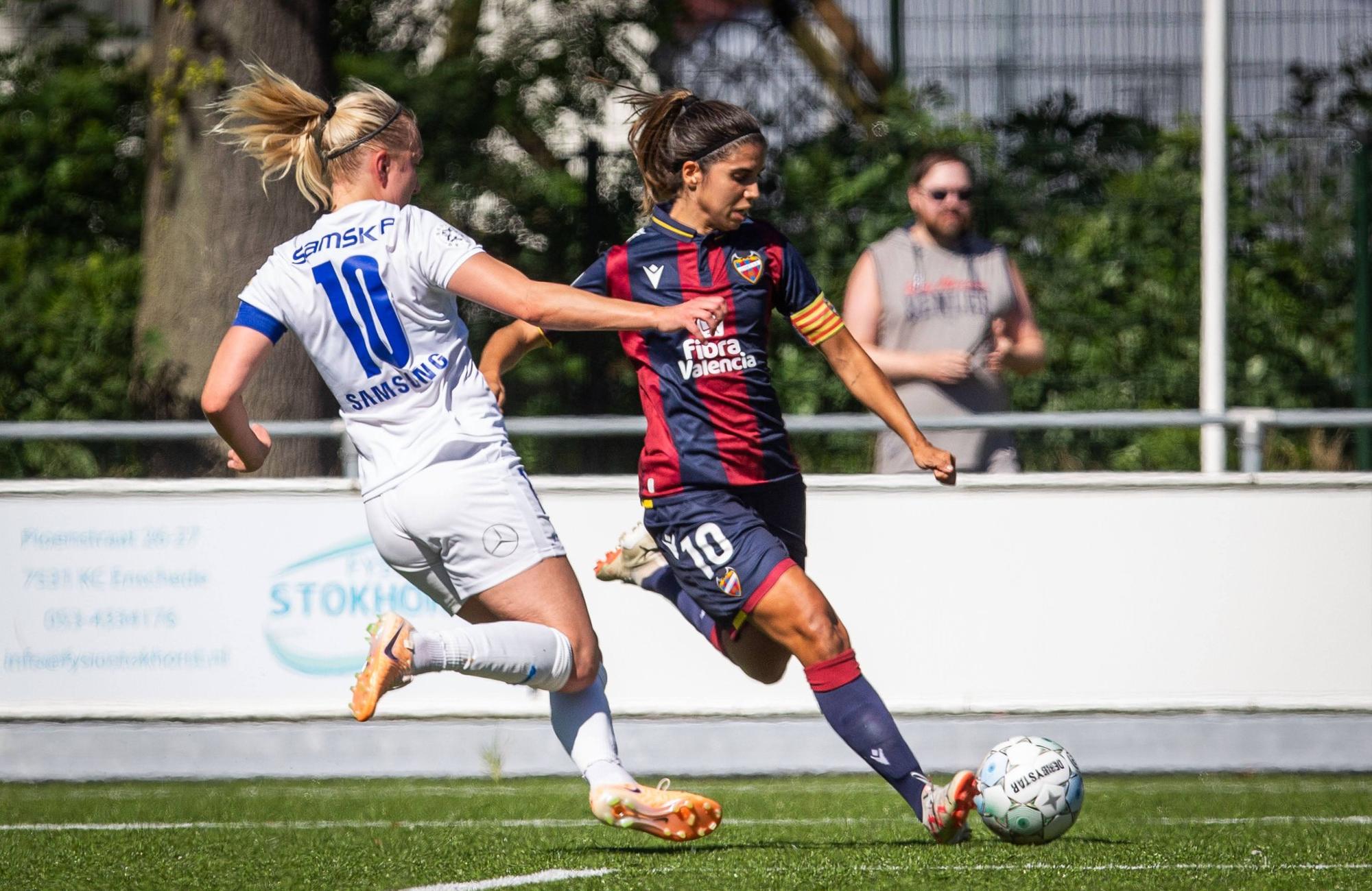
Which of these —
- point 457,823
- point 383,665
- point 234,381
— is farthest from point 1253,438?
point 234,381

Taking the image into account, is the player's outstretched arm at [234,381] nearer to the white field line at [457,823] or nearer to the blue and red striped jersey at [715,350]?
the blue and red striped jersey at [715,350]

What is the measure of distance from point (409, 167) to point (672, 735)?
9.82 ft

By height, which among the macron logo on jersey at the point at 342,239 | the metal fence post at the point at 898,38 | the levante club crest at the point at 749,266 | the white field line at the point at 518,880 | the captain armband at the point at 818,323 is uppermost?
the metal fence post at the point at 898,38

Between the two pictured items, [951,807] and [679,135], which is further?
[679,135]

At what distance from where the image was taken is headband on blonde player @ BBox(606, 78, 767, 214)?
4.81m

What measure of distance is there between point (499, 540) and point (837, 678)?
1008 millimetres

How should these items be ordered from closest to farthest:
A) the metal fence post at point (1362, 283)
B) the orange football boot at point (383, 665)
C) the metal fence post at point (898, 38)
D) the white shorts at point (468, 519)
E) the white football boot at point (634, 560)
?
the orange football boot at point (383, 665) < the white shorts at point (468, 519) < the white football boot at point (634, 560) < the metal fence post at point (1362, 283) < the metal fence post at point (898, 38)

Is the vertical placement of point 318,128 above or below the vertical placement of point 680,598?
above

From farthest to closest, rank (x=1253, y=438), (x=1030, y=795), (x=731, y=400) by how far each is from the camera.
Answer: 1. (x=1253, y=438)
2. (x=731, y=400)
3. (x=1030, y=795)

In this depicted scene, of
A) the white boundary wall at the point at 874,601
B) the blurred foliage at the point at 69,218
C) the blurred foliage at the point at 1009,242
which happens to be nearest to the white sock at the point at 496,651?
the white boundary wall at the point at 874,601

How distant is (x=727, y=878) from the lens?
14.1 ft

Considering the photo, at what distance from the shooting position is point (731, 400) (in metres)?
4.80

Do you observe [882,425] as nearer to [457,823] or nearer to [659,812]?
[457,823]

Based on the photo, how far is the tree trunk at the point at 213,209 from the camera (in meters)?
9.30
